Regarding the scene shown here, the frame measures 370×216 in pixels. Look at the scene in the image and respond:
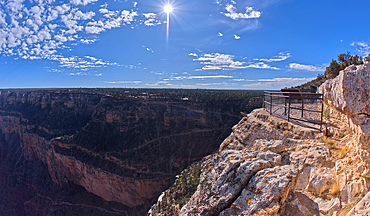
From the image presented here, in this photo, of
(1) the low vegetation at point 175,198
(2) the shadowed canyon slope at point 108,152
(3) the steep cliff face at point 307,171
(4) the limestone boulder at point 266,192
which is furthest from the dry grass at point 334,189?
(2) the shadowed canyon slope at point 108,152

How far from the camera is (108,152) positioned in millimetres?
28203

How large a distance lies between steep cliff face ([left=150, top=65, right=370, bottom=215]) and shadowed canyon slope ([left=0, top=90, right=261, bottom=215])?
21814mm

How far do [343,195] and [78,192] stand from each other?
36.5 m

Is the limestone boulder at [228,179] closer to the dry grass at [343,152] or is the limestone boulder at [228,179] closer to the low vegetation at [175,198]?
the dry grass at [343,152]

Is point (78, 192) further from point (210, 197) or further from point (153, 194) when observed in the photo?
point (210, 197)

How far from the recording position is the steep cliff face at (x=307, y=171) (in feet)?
12.5

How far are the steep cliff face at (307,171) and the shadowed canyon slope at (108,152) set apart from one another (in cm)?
2181

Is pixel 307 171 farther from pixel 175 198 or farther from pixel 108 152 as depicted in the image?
pixel 108 152

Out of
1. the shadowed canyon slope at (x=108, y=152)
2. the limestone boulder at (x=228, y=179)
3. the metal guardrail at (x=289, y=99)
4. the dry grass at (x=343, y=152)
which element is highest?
the metal guardrail at (x=289, y=99)

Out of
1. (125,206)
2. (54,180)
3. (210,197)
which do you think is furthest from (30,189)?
(210,197)

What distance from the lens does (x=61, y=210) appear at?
92.0 feet

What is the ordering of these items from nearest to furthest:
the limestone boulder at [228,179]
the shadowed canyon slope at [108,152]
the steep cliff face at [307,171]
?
the steep cliff face at [307,171] < the limestone boulder at [228,179] < the shadowed canyon slope at [108,152]

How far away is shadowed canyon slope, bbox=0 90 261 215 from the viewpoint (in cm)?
2598

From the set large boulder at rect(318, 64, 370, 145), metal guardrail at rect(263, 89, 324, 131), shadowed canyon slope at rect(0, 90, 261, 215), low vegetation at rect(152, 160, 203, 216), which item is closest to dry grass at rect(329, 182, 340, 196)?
large boulder at rect(318, 64, 370, 145)
